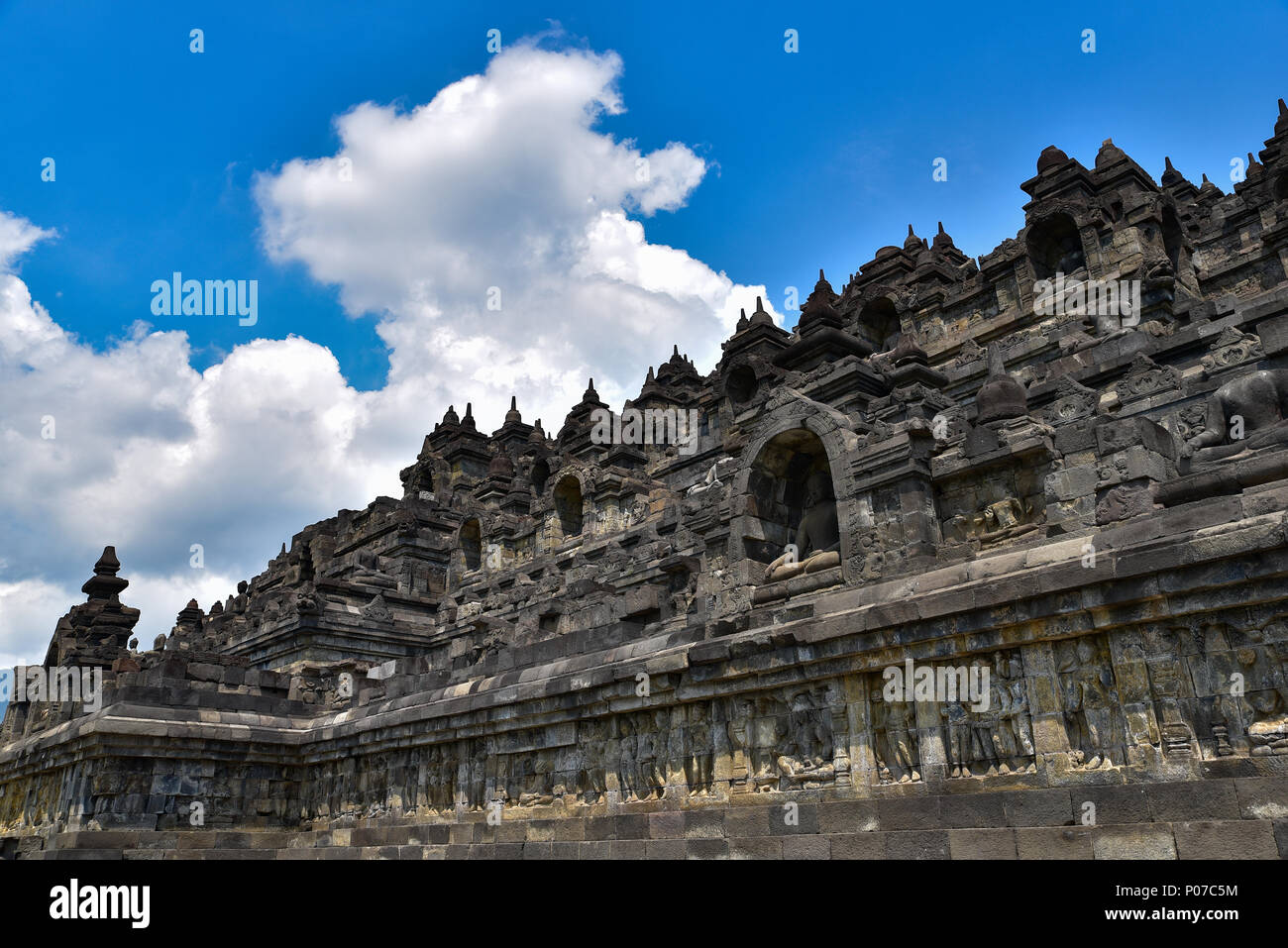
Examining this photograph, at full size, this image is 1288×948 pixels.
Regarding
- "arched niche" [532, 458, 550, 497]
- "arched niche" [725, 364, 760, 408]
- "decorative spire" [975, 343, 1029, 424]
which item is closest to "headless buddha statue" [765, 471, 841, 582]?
"decorative spire" [975, 343, 1029, 424]

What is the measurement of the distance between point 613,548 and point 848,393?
960 cm

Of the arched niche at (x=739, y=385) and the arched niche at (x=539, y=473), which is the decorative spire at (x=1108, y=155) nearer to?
Answer: the arched niche at (x=739, y=385)

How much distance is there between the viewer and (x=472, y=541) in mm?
38156

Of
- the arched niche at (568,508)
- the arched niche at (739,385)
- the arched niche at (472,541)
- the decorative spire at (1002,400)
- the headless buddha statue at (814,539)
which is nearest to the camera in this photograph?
the decorative spire at (1002,400)

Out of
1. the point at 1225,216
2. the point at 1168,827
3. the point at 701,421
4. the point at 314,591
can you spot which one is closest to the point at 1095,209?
the point at 1225,216

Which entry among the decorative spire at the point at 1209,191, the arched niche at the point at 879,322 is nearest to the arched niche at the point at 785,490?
the arched niche at the point at 879,322

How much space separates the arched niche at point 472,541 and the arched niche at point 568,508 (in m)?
5.53

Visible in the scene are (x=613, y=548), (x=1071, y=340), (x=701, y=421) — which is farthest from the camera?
(x=701, y=421)

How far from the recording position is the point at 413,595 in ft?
107

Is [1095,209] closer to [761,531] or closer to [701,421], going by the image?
[701,421]

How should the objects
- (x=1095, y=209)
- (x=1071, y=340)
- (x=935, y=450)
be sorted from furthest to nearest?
(x=1095, y=209), (x=1071, y=340), (x=935, y=450)

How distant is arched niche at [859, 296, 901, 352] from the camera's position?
36.3 meters

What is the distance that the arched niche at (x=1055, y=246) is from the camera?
27.8 m

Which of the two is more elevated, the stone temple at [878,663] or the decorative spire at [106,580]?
the decorative spire at [106,580]
